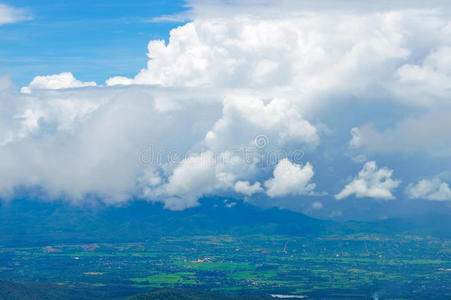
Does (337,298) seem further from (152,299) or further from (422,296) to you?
(152,299)

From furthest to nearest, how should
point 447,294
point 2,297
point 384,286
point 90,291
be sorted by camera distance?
point 384,286
point 447,294
point 90,291
point 2,297

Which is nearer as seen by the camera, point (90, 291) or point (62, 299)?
point (62, 299)

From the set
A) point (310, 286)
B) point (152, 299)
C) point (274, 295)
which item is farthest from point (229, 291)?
point (152, 299)

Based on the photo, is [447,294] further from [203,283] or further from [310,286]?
[203,283]

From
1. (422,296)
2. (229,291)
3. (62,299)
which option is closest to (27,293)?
(62,299)

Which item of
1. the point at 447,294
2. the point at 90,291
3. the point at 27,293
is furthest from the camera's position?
the point at 447,294

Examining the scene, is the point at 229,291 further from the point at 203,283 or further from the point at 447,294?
the point at 447,294

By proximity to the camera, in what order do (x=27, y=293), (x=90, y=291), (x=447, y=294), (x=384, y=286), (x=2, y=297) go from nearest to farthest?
(x=2, y=297) → (x=27, y=293) → (x=90, y=291) → (x=447, y=294) → (x=384, y=286)

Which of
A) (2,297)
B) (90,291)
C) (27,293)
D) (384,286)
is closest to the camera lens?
(2,297)

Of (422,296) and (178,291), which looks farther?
(422,296)
